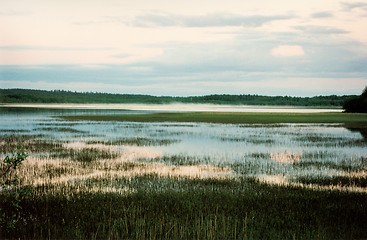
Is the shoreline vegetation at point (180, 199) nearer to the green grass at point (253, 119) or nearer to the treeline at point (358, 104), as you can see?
the green grass at point (253, 119)

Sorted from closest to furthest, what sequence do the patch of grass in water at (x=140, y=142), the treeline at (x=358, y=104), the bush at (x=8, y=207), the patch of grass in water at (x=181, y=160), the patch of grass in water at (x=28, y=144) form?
the bush at (x=8, y=207) → the patch of grass in water at (x=181, y=160) → the patch of grass in water at (x=28, y=144) → the patch of grass in water at (x=140, y=142) → the treeline at (x=358, y=104)

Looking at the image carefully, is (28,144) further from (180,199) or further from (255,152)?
(180,199)

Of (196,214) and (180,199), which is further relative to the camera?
(180,199)

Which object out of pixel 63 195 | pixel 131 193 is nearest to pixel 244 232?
pixel 131 193

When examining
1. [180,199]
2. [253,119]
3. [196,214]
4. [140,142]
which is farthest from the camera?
[253,119]

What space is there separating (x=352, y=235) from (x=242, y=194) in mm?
5231

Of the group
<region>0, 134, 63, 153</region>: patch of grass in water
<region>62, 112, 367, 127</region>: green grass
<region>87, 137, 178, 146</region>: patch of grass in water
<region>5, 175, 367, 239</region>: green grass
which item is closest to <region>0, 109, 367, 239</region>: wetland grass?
<region>5, 175, 367, 239</region>: green grass

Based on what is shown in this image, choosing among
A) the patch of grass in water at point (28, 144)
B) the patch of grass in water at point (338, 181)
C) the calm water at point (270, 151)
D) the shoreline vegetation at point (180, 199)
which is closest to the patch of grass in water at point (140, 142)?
the calm water at point (270, 151)

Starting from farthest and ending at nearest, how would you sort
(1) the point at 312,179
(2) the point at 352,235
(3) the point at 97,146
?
(3) the point at 97,146 < (1) the point at 312,179 < (2) the point at 352,235

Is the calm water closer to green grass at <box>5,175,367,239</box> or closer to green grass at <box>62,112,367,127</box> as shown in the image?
green grass at <box>5,175,367,239</box>

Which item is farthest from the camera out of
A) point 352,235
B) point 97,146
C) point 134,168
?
point 97,146

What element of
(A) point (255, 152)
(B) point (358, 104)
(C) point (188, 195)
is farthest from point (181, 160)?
(B) point (358, 104)

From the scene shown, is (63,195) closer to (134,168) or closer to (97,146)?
(134,168)

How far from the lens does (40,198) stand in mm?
15641
